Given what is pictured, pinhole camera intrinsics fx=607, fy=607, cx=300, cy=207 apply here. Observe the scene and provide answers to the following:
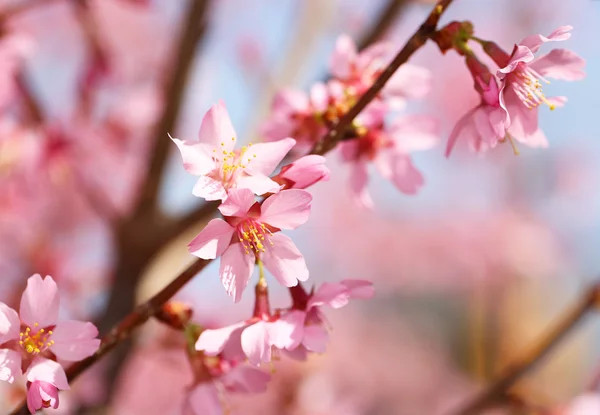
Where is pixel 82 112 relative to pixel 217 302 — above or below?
above

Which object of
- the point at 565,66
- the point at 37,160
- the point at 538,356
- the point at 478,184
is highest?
the point at 565,66

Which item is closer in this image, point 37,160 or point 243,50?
point 37,160

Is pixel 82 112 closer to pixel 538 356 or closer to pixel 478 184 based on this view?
pixel 538 356

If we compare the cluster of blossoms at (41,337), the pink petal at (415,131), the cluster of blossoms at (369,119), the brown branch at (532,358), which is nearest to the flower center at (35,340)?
the cluster of blossoms at (41,337)

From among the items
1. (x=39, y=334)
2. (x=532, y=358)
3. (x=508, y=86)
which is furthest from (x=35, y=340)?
(x=532, y=358)

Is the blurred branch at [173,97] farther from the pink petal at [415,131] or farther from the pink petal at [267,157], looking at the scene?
the pink petal at [267,157]

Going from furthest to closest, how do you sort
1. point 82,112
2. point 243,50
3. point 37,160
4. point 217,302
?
point 217,302 < point 243,50 < point 82,112 < point 37,160

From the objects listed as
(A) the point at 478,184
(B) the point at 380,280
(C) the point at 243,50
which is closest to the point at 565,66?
(C) the point at 243,50
